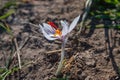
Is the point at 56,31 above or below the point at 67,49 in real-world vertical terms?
above

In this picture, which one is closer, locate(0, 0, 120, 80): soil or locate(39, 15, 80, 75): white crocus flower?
locate(39, 15, 80, 75): white crocus flower

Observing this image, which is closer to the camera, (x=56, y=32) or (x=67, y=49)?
(x=56, y=32)

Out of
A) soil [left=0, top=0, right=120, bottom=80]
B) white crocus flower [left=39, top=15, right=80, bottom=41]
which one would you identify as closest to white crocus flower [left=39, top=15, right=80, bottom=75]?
white crocus flower [left=39, top=15, right=80, bottom=41]

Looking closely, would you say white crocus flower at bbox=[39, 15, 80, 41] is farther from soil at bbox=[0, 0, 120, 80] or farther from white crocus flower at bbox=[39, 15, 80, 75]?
soil at bbox=[0, 0, 120, 80]

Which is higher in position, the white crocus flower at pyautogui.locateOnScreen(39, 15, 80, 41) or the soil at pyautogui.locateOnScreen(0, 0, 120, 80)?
the white crocus flower at pyautogui.locateOnScreen(39, 15, 80, 41)

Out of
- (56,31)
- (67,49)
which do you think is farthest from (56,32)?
(67,49)

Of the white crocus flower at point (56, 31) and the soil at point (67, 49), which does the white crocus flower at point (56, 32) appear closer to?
the white crocus flower at point (56, 31)

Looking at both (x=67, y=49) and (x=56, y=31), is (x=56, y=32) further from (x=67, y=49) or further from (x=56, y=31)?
(x=67, y=49)

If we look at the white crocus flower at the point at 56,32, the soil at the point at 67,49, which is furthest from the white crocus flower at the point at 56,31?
the soil at the point at 67,49
